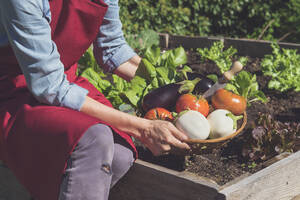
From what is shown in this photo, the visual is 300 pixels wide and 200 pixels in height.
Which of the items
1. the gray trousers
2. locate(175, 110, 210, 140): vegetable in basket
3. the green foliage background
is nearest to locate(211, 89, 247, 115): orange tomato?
locate(175, 110, 210, 140): vegetable in basket

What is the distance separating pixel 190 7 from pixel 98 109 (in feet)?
13.2

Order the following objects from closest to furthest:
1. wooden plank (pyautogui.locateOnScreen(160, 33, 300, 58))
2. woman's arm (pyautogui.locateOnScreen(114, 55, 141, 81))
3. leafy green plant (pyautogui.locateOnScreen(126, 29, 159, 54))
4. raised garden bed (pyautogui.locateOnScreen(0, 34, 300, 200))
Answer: raised garden bed (pyautogui.locateOnScreen(0, 34, 300, 200))
woman's arm (pyautogui.locateOnScreen(114, 55, 141, 81))
wooden plank (pyautogui.locateOnScreen(160, 33, 300, 58))
leafy green plant (pyautogui.locateOnScreen(126, 29, 159, 54))

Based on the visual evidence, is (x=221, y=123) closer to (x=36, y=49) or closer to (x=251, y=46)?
(x=36, y=49)

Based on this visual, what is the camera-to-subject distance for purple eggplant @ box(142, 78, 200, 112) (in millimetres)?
2439

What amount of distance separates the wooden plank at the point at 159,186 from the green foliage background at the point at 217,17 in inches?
115

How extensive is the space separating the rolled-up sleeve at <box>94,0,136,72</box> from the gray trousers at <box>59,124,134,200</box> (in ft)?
2.58

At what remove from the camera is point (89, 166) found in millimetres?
1893

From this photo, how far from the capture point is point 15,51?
1873 millimetres

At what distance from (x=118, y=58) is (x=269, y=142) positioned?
3.53 ft

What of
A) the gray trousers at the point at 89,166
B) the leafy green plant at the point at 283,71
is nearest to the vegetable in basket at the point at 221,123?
the gray trousers at the point at 89,166

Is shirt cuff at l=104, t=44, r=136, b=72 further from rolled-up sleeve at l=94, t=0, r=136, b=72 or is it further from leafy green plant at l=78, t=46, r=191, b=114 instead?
leafy green plant at l=78, t=46, r=191, b=114

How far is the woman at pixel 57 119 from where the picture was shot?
6.08 feet

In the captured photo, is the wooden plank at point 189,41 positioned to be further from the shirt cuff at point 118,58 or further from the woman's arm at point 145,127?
the woman's arm at point 145,127

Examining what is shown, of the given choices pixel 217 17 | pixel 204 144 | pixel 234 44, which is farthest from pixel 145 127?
pixel 217 17
